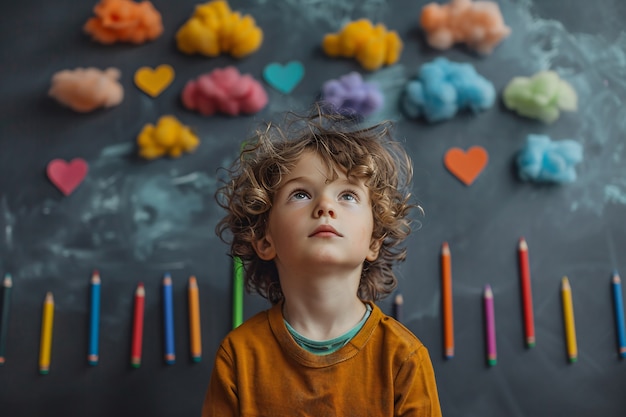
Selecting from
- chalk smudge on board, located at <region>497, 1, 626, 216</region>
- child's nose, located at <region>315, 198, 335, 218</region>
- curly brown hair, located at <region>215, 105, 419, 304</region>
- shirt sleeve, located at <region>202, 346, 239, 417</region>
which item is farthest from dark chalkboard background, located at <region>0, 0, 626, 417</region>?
child's nose, located at <region>315, 198, 335, 218</region>

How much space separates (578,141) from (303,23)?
681 mm

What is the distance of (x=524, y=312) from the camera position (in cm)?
143

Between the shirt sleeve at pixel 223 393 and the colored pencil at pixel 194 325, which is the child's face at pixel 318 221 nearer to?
the shirt sleeve at pixel 223 393

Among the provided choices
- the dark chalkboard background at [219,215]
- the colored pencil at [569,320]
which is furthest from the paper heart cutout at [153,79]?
the colored pencil at [569,320]

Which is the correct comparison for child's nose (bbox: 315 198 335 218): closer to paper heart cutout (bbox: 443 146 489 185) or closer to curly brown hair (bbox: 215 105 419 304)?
curly brown hair (bbox: 215 105 419 304)

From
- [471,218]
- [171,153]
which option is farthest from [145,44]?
[471,218]

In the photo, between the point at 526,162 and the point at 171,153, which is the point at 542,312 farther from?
the point at 171,153

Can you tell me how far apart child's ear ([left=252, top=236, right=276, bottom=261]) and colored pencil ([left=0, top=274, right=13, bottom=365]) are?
23.4 inches

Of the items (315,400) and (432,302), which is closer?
(315,400)

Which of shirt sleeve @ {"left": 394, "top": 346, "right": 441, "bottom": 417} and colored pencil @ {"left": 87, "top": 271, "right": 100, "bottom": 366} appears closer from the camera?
shirt sleeve @ {"left": 394, "top": 346, "right": 441, "bottom": 417}

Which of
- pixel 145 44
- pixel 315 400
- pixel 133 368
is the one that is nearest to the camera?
pixel 315 400

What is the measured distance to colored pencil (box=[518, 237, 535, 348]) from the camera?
1418mm

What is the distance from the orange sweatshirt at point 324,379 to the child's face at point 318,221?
0.12 metres

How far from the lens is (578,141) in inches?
59.2
